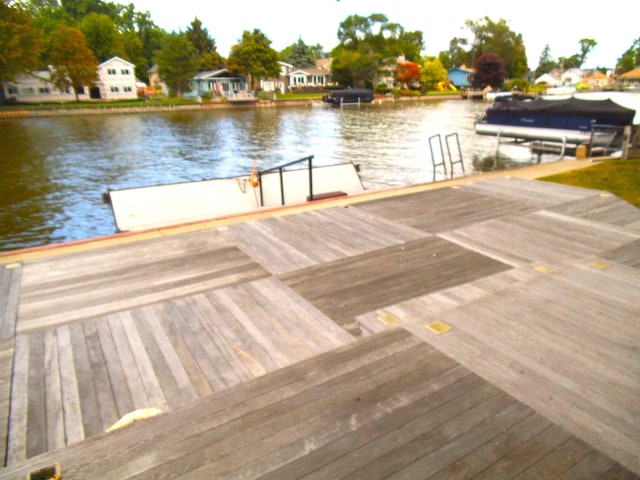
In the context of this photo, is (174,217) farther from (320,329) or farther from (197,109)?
(197,109)

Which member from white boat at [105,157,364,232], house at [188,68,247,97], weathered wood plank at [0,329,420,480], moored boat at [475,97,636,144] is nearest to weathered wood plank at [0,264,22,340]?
weathered wood plank at [0,329,420,480]

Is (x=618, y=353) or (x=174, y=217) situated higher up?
(x=618, y=353)

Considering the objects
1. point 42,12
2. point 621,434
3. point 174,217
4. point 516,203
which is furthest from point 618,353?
point 42,12

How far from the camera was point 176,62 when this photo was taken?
6031 cm

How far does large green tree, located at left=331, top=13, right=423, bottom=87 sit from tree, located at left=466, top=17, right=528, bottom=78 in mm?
20734

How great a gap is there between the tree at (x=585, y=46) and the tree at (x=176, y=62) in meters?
134

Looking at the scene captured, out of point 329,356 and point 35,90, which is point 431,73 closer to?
point 35,90

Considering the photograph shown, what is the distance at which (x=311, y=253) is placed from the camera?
5.26 meters

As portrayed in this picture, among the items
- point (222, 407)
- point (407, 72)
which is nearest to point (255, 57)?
point (407, 72)

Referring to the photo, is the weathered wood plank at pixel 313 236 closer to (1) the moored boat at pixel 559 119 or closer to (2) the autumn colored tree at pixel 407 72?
(1) the moored boat at pixel 559 119

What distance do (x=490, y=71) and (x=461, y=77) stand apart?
1172 centimetres

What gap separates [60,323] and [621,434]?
4229 mm

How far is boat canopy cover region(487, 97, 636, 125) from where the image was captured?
15117 mm

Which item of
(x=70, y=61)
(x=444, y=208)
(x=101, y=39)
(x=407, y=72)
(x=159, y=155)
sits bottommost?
(x=159, y=155)
